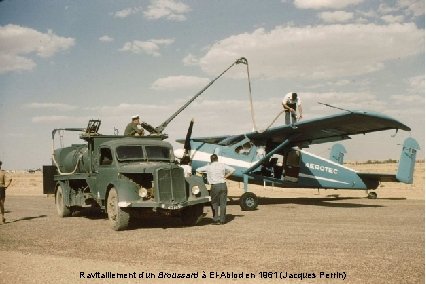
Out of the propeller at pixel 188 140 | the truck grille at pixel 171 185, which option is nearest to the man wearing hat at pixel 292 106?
the propeller at pixel 188 140

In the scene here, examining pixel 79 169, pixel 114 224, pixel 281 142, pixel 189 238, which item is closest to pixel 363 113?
pixel 281 142

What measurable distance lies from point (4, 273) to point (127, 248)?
84.3 inches

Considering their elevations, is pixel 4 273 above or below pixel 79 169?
below

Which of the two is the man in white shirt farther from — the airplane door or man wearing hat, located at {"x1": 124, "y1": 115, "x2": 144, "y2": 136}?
the airplane door

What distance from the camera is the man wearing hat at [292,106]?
49.5ft

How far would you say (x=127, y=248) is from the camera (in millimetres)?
7699

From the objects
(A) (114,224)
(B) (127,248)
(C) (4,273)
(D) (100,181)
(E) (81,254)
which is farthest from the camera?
(D) (100,181)

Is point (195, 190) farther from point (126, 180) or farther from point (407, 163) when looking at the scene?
point (407, 163)

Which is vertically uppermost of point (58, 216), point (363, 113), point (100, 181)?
point (363, 113)

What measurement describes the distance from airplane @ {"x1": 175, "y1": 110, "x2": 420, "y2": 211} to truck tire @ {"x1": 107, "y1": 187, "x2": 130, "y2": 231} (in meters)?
5.08

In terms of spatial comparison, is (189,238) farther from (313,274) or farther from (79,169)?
(79,169)

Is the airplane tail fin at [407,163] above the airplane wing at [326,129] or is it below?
below

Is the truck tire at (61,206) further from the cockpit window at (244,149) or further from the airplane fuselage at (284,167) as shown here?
the cockpit window at (244,149)

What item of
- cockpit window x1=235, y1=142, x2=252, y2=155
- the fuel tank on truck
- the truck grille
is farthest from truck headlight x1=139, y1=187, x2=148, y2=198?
cockpit window x1=235, y1=142, x2=252, y2=155
